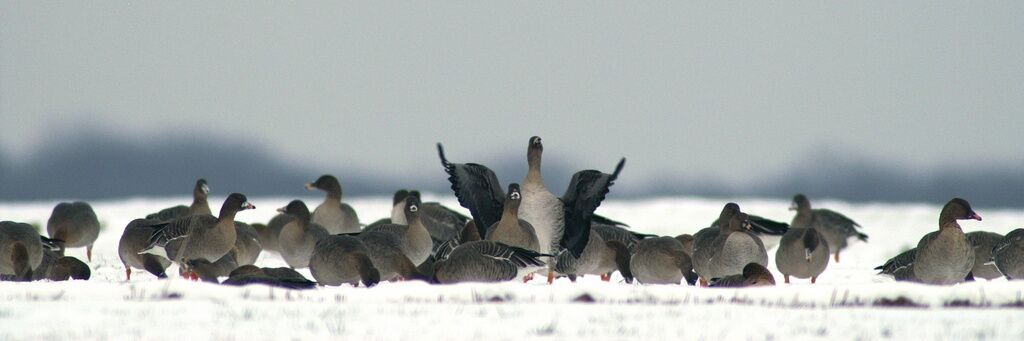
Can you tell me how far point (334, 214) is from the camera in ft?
70.5

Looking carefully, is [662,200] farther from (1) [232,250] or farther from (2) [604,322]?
(2) [604,322]

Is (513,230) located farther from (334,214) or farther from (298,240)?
(334,214)

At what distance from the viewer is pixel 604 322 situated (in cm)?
957

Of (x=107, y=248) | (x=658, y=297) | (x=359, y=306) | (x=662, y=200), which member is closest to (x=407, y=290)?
(x=359, y=306)

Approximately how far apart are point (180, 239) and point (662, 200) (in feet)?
88.7

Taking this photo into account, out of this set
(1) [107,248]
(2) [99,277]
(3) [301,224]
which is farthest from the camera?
(1) [107,248]

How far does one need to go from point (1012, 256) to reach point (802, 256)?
8.42ft

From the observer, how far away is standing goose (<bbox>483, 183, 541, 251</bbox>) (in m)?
14.6

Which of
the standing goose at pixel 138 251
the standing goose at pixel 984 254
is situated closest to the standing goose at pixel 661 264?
the standing goose at pixel 984 254

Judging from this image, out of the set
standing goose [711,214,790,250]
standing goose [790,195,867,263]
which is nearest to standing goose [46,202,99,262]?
standing goose [711,214,790,250]

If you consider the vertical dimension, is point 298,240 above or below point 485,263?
above

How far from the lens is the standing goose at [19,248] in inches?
557

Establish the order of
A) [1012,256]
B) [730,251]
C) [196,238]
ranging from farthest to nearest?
[196,238] < [1012,256] < [730,251]

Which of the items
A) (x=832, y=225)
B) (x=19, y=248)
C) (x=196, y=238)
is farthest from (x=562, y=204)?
(x=832, y=225)
